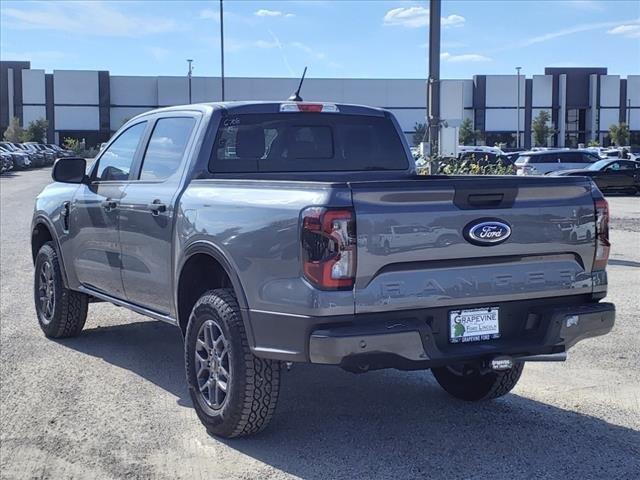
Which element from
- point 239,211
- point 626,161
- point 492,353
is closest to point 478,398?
point 492,353

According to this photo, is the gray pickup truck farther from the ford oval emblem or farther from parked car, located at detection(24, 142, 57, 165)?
parked car, located at detection(24, 142, 57, 165)

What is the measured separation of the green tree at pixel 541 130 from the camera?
78062mm

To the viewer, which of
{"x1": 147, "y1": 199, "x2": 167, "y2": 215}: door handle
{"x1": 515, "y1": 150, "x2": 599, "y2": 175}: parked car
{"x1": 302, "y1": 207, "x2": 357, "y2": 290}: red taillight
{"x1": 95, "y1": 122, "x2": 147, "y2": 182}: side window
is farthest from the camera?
{"x1": 515, "y1": 150, "x2": 599, "y2": 175}: parked car

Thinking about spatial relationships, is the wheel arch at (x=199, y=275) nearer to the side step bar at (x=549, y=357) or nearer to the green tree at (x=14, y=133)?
the side step bar at (x=549, y=357)

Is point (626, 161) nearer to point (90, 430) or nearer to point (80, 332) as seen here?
point (80, 332)

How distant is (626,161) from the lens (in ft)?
100

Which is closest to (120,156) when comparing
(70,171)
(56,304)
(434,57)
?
(70,171)

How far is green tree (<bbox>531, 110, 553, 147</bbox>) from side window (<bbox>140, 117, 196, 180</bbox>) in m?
75.4

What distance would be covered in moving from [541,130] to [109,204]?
248ft

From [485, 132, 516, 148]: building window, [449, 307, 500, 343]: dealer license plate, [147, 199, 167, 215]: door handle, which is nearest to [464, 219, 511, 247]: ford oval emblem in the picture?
[449, 307, 500, 343]: dealer license plate

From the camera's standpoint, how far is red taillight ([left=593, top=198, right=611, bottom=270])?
4898 mm

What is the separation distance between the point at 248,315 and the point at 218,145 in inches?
64.4

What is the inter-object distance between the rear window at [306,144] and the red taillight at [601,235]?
2008 millimetres

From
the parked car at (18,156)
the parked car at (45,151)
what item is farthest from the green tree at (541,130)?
the parked car at (18,156)
